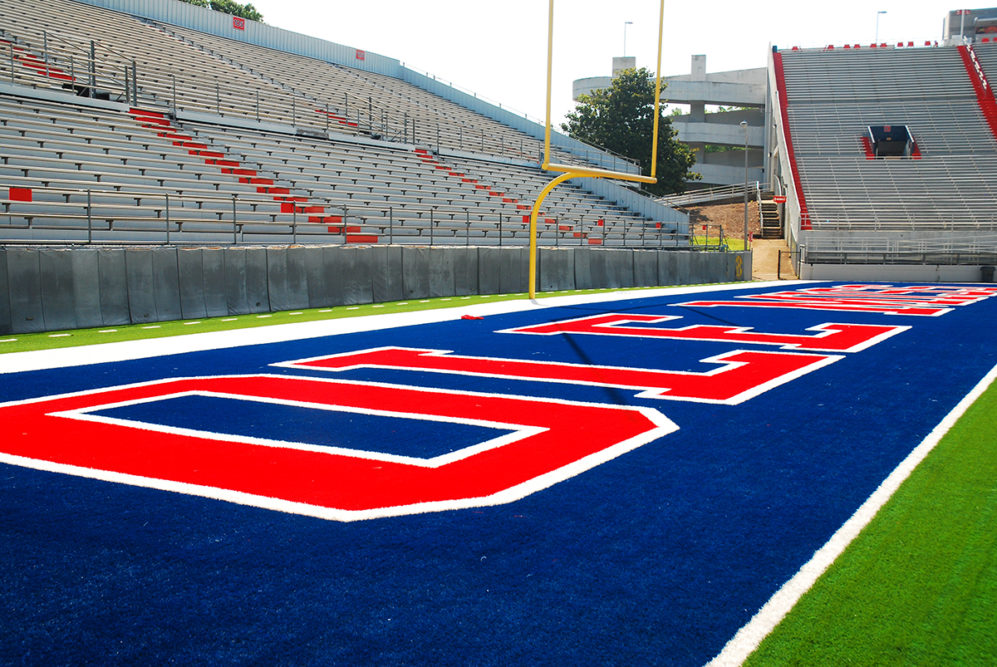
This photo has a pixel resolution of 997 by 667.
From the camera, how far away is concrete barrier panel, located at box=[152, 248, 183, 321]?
39.4ft

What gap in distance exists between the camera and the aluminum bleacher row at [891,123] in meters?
37.2

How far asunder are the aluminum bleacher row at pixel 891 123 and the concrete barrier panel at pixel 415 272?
24.2m

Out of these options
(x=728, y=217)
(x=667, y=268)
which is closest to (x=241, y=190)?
(x=667, y=268)

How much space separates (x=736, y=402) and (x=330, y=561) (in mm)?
3738

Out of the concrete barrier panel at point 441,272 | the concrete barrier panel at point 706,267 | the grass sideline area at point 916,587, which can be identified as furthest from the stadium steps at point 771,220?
the grass sideline area at point 916,587

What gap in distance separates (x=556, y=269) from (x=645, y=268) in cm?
416

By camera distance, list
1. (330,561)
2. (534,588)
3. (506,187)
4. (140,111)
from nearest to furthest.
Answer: (534,588)
(330,561)
(140,111)
(506,187)

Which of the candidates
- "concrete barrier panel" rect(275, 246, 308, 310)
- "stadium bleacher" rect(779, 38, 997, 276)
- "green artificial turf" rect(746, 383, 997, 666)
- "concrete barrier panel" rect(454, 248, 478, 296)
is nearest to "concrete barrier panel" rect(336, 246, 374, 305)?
"concrete barrier panel" rect(275, 246, 308, 310)

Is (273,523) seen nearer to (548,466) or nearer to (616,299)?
(548,466)

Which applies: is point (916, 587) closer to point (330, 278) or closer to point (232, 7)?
point (330, 278)

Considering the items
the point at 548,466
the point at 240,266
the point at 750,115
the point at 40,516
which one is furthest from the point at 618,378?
the point at 750,115

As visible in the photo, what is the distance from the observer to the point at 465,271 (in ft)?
58.7

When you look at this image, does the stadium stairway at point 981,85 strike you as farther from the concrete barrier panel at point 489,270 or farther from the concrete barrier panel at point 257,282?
the concrete barrier panel at point 257,282

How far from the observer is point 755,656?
233 cm
